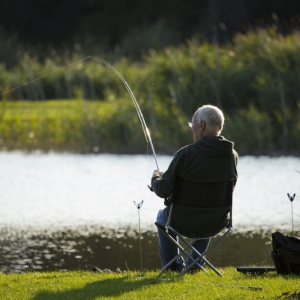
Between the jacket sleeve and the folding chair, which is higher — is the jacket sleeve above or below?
above

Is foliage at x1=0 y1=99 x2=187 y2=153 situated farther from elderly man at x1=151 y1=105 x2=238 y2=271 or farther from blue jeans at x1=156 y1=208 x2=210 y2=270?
elderly man at x1=151 y1=105 x2=238 y2=271

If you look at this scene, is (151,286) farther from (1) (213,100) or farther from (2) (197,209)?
(1) (213,100)

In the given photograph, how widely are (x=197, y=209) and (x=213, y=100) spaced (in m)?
11.6

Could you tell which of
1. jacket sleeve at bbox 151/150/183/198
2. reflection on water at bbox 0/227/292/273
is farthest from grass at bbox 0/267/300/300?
reflection on water at bbox 0/227/292/273

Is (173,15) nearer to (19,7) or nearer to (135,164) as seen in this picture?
(19,7)

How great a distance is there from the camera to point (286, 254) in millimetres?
5078

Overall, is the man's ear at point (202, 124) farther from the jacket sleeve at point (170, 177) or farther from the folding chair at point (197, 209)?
the folding chair at point (197, 209)

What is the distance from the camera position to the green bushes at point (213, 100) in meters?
15.2

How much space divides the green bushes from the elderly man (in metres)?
9.78

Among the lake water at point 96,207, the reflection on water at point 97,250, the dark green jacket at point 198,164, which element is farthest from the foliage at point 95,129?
the dark green jacket at point 198,164

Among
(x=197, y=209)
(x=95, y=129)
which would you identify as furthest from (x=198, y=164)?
(x=95, y=129)

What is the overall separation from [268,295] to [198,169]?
0.90m

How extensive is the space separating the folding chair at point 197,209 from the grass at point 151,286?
218mm

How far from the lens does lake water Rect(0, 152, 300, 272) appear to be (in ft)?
25.4
